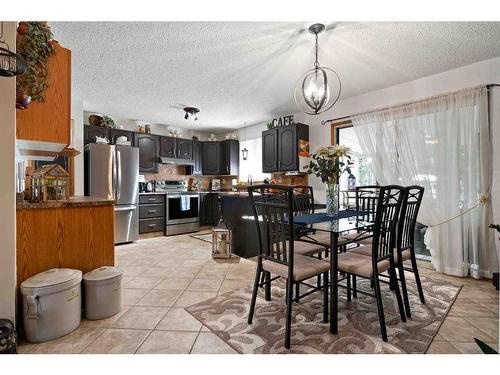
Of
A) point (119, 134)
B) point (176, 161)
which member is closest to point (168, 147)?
point (176, 161)

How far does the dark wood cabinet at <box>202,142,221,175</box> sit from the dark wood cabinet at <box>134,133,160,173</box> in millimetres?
1223

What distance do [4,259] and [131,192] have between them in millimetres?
3180

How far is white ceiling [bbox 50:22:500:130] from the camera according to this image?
220cm

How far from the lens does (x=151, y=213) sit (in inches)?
200

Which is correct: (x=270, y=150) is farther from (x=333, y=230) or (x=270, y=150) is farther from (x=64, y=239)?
(x=64, y=239)

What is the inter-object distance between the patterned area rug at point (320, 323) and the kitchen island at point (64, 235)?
974 millimetres

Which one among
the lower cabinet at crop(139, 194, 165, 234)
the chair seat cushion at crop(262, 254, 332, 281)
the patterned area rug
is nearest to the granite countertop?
the patterned area rug

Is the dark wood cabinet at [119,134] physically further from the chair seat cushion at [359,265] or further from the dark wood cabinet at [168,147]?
the chair seat cushion at [359,265]

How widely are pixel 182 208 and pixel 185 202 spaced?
0.49 feet

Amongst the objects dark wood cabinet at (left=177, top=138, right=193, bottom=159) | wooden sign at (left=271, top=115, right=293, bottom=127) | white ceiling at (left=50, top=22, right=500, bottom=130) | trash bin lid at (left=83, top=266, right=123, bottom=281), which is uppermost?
white ceiling at (left=50, top=22, right=500, bottom=130)

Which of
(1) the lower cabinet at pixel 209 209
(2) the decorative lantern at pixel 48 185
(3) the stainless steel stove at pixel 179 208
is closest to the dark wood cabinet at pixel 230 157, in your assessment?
(1) the lower cabinet at pixel 209 209

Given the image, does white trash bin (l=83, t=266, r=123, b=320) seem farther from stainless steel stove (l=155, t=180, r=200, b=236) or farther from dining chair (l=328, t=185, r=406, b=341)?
stainless steel stove (l=155, t=180, r=200, b=236)
